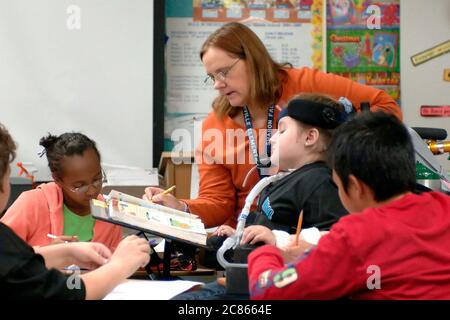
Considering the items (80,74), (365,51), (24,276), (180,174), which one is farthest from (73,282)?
(365,51)

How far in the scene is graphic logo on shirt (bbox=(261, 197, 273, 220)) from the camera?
148 centimetres

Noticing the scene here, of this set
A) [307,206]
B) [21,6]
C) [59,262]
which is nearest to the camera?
[59,262]

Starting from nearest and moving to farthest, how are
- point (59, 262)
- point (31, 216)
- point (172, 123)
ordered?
1. point (59, 262)
2. point (31, 216)
3. point (172, 123)

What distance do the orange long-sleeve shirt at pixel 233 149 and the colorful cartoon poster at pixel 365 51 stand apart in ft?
5.09

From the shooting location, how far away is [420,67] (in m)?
3.62

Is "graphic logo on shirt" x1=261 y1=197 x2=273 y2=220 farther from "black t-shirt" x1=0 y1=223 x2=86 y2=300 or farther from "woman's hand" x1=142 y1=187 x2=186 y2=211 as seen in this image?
"black t-shirt" x1=0 y1=223 x2=86 y2=300

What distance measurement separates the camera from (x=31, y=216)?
1773mm

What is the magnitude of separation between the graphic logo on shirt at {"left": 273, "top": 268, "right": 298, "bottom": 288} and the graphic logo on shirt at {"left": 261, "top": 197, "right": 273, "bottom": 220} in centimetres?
49

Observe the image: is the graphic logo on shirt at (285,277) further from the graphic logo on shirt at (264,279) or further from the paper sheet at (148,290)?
the paper sheet at (148,290)

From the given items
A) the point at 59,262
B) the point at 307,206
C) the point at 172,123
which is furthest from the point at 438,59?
the point at 59,262

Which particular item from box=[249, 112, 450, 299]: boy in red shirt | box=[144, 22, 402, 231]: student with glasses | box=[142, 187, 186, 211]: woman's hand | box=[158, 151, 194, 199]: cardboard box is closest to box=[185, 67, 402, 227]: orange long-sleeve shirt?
box=[144, 22, 402, 231]: student with glasses
